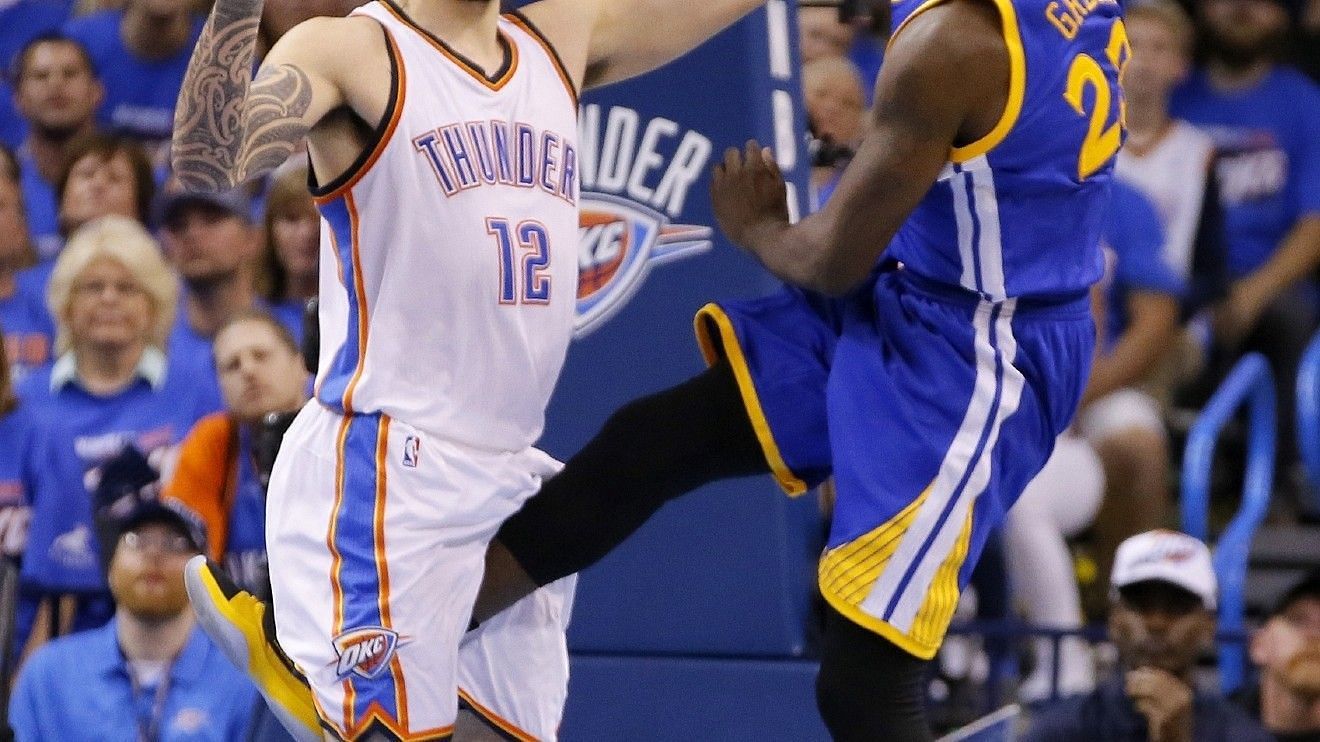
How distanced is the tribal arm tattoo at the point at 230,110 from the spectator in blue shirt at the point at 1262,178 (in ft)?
13.0

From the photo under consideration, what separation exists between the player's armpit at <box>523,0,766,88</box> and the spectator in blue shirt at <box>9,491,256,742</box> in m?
1.84

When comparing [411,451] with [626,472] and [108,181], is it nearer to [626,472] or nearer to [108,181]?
[626,472]

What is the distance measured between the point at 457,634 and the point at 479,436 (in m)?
0.33

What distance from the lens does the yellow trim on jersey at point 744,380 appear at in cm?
383

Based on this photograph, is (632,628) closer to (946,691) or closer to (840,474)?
(946,691)

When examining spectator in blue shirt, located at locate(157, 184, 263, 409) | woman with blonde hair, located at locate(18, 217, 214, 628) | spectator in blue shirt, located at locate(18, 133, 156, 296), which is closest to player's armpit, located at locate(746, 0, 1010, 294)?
woman with blonde hair, located at locate(18, 217, 214, 628)

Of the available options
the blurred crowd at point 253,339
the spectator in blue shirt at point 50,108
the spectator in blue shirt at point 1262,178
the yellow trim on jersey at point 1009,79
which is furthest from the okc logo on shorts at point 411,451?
the spectator in blue shirt at point 50,108

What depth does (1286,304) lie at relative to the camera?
6.72m

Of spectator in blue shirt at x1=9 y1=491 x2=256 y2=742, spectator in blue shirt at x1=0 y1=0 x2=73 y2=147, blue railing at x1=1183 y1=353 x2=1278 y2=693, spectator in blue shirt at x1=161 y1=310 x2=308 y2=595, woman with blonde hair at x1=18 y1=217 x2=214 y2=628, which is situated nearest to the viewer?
spectator in blue shirt at x1=9 y1=491 x2=256 y2=742

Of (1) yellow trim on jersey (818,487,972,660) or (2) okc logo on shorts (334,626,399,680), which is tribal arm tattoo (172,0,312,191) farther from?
(1) yellow trim on jersey (818,487,972,660)

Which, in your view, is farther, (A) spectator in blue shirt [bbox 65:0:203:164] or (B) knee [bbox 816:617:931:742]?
(A) spectator in blue shirt [bbox 65:0:203:164]

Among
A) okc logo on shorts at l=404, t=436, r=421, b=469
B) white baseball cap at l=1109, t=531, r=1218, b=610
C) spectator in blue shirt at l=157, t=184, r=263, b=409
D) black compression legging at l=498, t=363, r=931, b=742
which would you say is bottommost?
white baseball cap at l=1109, t=531, r=1218, b=610

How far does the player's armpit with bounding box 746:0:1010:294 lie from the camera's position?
11.5 ft

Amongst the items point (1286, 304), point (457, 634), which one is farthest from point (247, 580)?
point (1286, 304)
